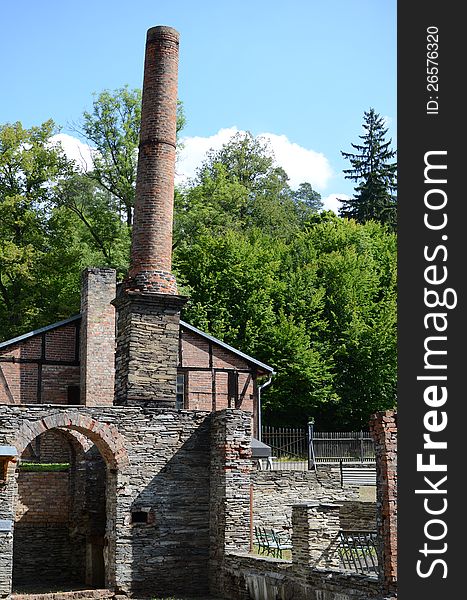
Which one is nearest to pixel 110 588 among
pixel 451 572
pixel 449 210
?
pixel 451 572

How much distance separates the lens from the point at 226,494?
1798 centimetres

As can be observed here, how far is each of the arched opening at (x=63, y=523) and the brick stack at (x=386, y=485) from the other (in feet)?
26.3

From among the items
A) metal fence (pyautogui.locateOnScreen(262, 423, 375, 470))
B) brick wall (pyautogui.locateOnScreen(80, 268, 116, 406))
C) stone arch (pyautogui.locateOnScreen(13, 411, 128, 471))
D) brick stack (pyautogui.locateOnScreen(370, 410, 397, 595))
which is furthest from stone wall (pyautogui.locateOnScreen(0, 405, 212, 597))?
metal fence (pyautogui.locateOnScreen(262, 423, 375, 470))

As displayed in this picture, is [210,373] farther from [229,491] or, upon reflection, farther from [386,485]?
[386,485]

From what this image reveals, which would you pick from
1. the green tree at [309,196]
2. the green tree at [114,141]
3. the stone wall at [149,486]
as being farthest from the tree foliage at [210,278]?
the green tree at [309,196]

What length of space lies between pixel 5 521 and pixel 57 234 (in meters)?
21.1

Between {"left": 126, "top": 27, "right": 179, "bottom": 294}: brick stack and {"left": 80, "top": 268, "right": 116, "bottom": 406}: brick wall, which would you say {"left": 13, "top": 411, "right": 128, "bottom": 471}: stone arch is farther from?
{"left": 80, "top": 268, "right": 116, "bottom": 406}: brick wall

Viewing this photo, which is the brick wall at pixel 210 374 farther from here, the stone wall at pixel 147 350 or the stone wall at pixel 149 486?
the stone wall at pixel 149 486

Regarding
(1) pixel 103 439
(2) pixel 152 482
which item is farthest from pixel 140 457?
(1) pixel 103 439

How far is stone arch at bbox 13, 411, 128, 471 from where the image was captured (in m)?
17.3

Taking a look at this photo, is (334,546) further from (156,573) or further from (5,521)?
(5,521)

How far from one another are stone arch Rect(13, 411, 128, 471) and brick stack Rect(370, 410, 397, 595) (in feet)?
20.5

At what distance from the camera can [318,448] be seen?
31.9 meters

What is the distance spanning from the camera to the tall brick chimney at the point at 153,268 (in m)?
19.0
